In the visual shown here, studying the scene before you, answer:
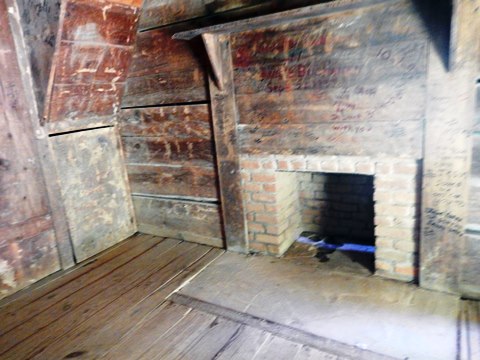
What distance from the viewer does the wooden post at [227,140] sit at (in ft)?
7.48

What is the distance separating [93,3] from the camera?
2.12m

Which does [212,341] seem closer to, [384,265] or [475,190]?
[384,265]

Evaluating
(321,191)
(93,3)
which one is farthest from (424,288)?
(93,3)

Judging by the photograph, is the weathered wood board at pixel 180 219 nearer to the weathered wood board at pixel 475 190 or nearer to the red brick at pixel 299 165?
the red brick at pixel 299 165

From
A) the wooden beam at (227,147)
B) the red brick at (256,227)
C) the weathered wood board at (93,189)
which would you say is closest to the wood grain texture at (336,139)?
the wooden beam at (227,147)

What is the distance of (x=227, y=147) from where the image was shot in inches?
97.9

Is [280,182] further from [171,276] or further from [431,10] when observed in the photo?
[431,10]

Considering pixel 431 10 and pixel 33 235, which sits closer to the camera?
pixel 431 10

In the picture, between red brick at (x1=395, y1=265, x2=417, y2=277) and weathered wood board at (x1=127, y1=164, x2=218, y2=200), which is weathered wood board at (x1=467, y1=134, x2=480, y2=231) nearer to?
red brick at (x1=395, y1=265, x2=417, y2=277)

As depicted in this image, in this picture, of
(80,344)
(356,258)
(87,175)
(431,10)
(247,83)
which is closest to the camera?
(431,10)

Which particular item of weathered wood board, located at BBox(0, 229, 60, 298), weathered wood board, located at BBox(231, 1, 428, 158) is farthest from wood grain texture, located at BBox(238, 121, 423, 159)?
weathered wood board, located at BBox(0, 229, 60, 298)

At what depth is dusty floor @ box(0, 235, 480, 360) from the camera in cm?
165

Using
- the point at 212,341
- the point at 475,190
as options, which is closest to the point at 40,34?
the point at 212,341

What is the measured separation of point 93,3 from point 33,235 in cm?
162
